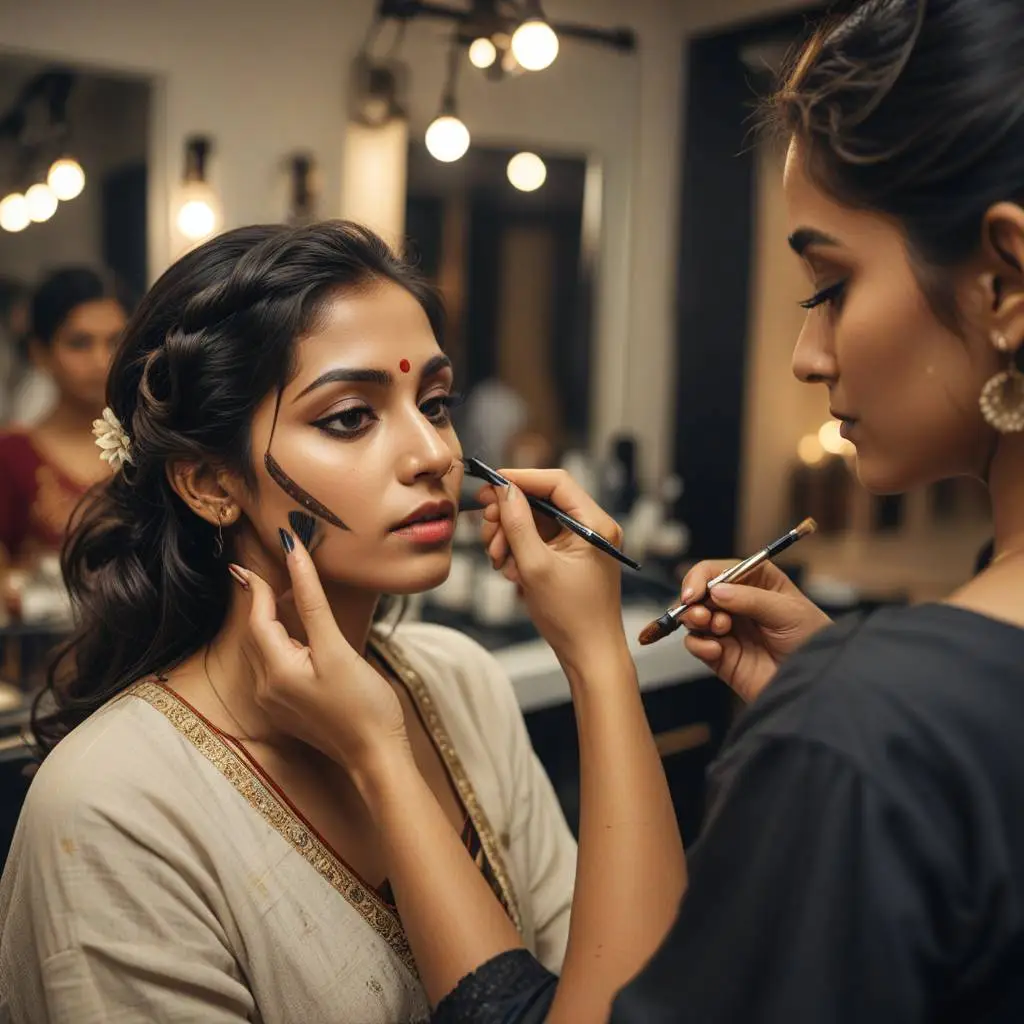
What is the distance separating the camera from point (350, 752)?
963mm

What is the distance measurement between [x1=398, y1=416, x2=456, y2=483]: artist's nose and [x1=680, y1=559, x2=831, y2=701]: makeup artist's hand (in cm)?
28

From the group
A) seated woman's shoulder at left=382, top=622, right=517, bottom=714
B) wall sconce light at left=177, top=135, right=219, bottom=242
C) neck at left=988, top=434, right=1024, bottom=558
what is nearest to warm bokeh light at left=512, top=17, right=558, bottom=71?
wall sconce light at left=177, top=135, right=219, bottom=242

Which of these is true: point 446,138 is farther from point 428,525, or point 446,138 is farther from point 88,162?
point 428,525

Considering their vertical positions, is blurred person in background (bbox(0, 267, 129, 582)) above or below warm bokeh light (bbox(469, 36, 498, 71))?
below

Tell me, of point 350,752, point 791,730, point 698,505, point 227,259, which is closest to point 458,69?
point 698,505

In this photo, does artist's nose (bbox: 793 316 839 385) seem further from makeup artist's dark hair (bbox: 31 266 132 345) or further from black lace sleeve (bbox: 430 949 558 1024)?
makeup artist's dark hair (bbox: 31 266 132 345)

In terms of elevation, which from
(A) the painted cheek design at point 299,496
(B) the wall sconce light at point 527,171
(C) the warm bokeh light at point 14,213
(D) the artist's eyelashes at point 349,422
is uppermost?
(B) the wall sconce light at point 527,171

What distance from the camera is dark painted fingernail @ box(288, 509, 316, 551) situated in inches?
44.2

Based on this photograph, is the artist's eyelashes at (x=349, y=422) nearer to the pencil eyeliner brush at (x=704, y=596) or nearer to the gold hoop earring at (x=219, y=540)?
the gold hoop earring at (x=219, y=540)

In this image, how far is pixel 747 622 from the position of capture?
1.11m

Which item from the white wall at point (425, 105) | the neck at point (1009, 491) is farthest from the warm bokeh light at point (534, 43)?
the neck at point (1009, 491)

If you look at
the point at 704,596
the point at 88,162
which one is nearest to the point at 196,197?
the point at 88,162

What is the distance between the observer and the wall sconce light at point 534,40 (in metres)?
2.43

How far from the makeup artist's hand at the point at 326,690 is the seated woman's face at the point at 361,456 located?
12 cm
